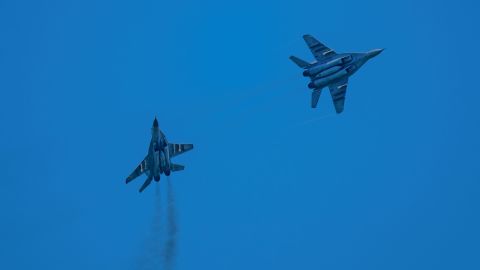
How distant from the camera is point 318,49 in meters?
78.6

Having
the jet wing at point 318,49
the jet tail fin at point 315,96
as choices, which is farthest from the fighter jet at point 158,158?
the jet wing at point 318,49

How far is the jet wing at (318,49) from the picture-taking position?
77938 millimetres

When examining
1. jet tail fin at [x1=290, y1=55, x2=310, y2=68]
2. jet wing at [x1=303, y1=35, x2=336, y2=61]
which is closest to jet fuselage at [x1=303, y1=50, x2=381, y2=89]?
jet tail fin at [x1=290, y1=55, x2=310, y2=68]

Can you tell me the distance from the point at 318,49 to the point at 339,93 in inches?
214

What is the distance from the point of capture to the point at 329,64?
76.7 m

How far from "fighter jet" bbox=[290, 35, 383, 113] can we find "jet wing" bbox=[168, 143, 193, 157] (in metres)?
12.3

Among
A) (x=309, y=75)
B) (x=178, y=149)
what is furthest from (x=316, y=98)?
(x=178, y=149)

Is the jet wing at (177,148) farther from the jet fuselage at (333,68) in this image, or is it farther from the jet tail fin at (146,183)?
the jet fuselage at (333,68)

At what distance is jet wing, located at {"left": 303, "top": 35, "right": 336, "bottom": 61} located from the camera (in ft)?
256

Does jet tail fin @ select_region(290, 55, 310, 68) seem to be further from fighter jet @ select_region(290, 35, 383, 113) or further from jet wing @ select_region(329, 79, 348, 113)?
jet wing @ select_region(329, 79, 348, 113)

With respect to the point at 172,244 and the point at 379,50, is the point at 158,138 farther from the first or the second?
the point at 379,50

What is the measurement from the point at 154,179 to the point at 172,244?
6.24m

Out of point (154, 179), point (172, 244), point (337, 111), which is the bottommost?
point (172, 244)

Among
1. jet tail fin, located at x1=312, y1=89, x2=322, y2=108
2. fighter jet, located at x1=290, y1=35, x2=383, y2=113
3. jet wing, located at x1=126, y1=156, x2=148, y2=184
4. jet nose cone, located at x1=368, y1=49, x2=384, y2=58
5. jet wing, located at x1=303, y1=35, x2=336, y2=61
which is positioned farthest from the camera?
jet wing, located at x1=126, y1=156, x2=148, y2=184
